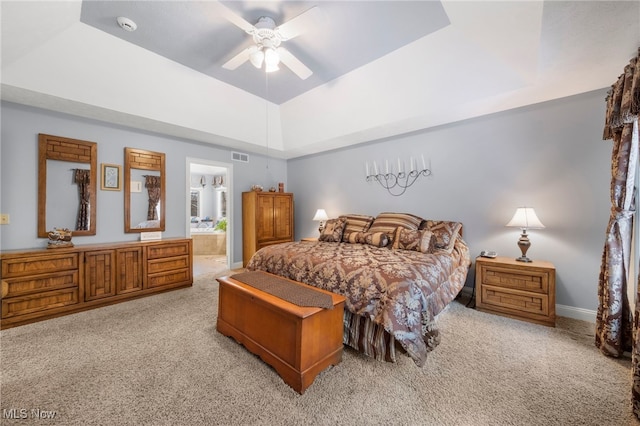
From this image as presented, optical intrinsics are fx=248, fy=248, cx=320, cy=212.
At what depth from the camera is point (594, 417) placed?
4.75 ft

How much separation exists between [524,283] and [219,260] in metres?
5.79

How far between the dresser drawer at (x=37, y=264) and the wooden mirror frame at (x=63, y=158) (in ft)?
1.69

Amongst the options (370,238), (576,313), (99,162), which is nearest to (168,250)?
(99,162)

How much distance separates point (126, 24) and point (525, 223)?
4716 millimetres

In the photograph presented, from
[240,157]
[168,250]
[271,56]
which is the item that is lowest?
[168,250]

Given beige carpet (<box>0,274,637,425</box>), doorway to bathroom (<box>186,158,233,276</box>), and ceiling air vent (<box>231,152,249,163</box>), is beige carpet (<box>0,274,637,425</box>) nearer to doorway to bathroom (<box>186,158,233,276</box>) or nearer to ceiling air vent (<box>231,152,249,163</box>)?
doorway to bathroom (<box>186,158,233,276</box>)

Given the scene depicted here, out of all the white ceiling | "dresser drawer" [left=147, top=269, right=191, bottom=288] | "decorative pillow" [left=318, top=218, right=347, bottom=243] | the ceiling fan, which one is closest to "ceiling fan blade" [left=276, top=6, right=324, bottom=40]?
the ceiling fan

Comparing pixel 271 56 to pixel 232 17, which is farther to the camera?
pixel 271 56

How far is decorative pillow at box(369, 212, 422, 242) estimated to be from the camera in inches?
140

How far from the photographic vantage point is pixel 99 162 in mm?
3482

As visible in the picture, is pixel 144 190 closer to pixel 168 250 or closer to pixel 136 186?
pixel 136 186

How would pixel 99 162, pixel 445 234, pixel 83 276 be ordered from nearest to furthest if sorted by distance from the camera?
pixel 83 276, pixel 445 234, pixel 99 162

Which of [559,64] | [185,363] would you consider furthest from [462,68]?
[185,363]

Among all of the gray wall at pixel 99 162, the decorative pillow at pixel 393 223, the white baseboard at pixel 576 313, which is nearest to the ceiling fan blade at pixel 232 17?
the gray wall at pixel 99 162
